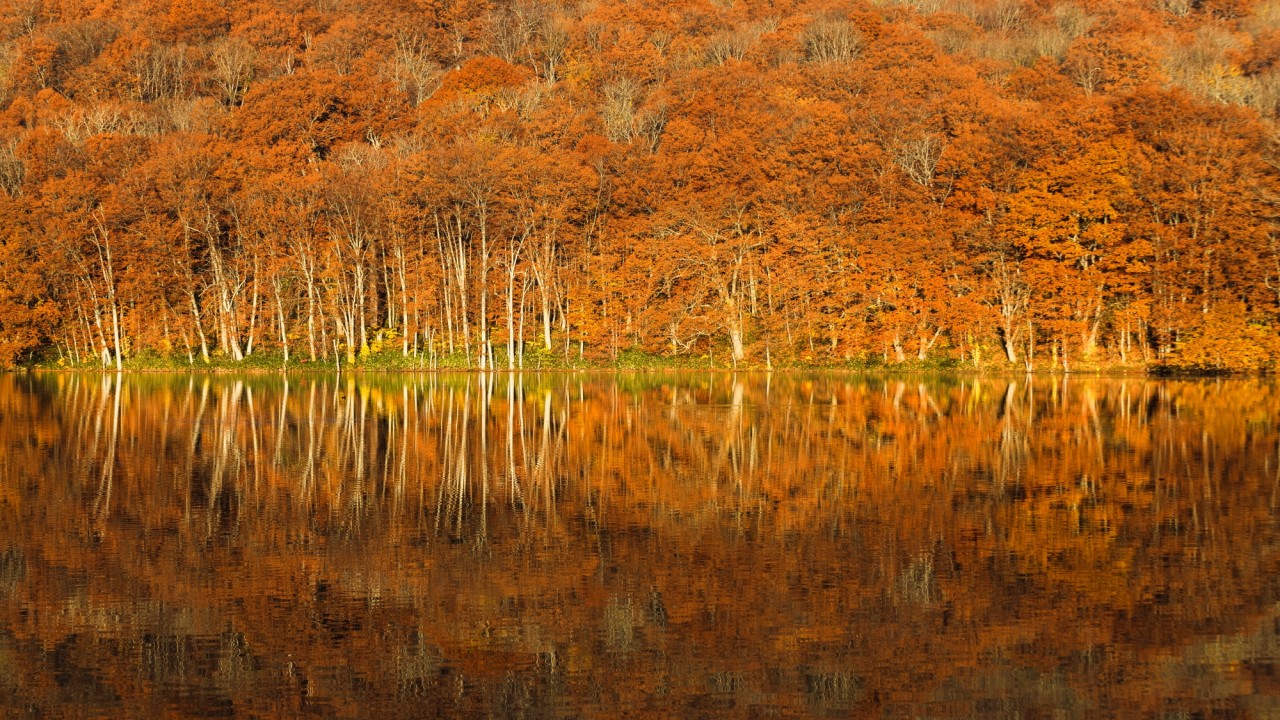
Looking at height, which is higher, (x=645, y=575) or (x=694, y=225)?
(x=694, y=225)

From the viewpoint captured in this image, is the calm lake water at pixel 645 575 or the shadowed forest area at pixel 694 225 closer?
the calm lake water at pixel 645 575

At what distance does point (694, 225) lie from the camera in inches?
2712

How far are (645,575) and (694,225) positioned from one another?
55.5 meters

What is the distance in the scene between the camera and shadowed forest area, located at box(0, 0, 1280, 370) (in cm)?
6222

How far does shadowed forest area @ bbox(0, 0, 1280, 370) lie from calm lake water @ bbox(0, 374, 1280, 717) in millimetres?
34011

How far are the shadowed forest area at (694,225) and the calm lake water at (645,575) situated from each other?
3401 centimetres

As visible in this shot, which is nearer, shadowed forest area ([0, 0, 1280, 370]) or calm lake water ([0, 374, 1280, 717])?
calm lake water ([0, 374, 1280, 717])

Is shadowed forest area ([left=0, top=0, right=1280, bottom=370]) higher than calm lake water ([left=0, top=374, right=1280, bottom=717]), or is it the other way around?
shadowed forest area ([left=0, top=0, right=1280, bottom=370])

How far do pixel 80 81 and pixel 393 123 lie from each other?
43.2 metres

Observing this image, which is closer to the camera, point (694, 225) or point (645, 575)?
point (645, 575)

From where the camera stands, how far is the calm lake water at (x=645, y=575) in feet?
34.3

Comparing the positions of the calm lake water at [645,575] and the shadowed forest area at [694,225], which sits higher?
the shadowed forest area at [694,225]

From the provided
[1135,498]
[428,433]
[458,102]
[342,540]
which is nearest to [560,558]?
[342,540]

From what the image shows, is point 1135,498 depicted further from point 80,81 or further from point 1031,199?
point 80,81
